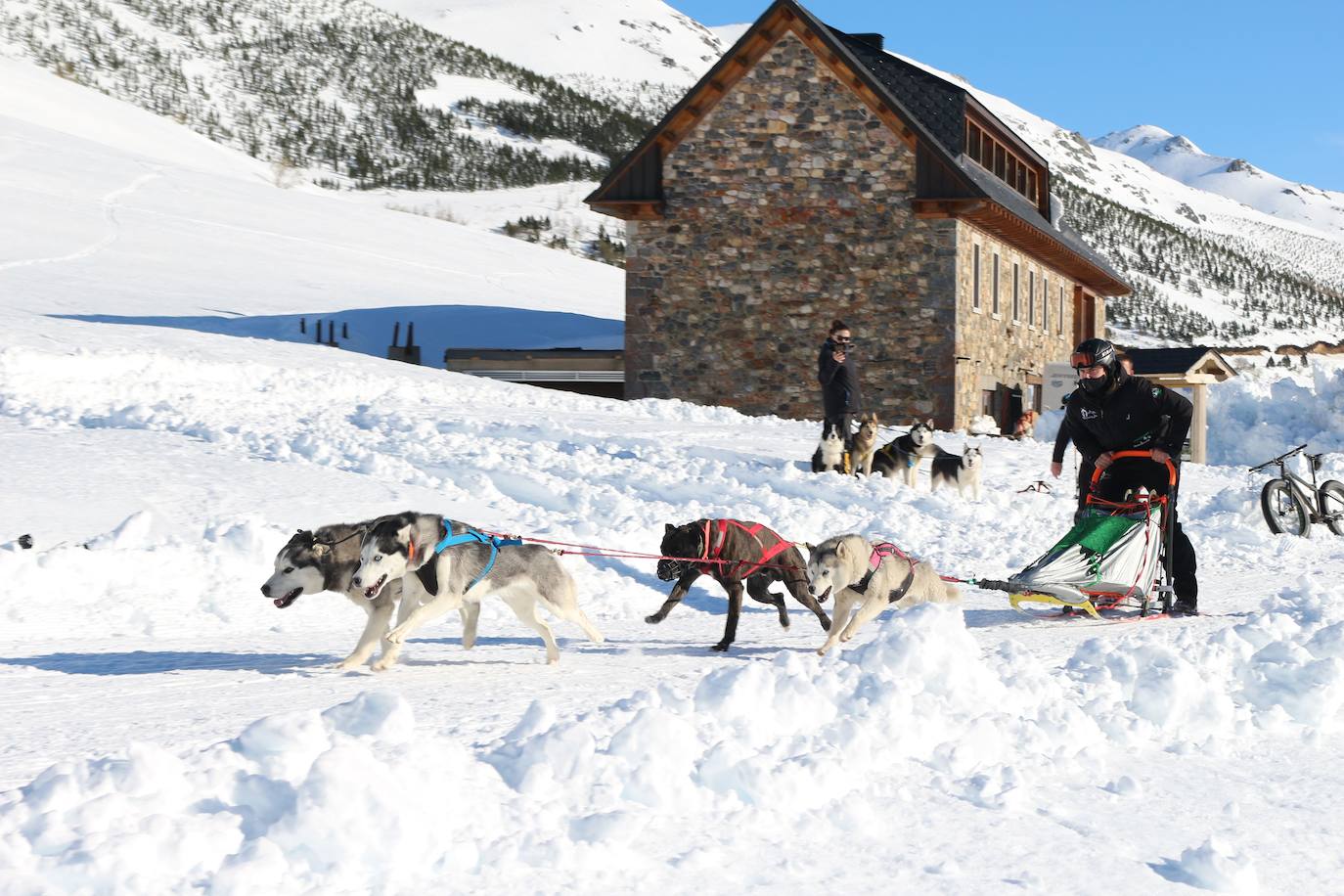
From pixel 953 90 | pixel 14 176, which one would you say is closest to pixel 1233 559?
pixel 953 90

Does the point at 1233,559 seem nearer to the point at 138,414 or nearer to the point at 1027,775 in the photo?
the point at 1027,775

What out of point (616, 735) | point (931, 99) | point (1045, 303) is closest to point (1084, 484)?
point (616, 735)

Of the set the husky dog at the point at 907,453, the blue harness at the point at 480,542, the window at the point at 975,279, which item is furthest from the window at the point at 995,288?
the blue harness at the point at 480,542

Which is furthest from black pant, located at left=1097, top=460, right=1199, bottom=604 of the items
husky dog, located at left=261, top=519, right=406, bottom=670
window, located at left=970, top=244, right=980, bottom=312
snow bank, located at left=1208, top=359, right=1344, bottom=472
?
window, located at left=970, top=244, right=980, bottom=312

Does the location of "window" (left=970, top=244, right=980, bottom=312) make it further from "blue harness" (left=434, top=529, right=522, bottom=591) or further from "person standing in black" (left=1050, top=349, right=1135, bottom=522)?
"blue harness" (left=434, top=529, right=522, bottom=591)

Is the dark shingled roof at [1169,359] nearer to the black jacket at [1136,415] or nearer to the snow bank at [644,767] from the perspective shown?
the black jacket at [1136,415]

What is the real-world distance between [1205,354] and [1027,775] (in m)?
35.6

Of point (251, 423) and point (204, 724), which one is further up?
point (251, 423)

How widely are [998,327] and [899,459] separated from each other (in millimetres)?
12523

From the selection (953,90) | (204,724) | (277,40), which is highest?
(277,40)

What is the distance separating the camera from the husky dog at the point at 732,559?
8.10 metres

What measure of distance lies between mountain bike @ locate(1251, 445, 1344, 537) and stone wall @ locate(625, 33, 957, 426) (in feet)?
34.8

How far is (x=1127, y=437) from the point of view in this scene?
8.75 m

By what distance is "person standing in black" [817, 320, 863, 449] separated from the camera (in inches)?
623
